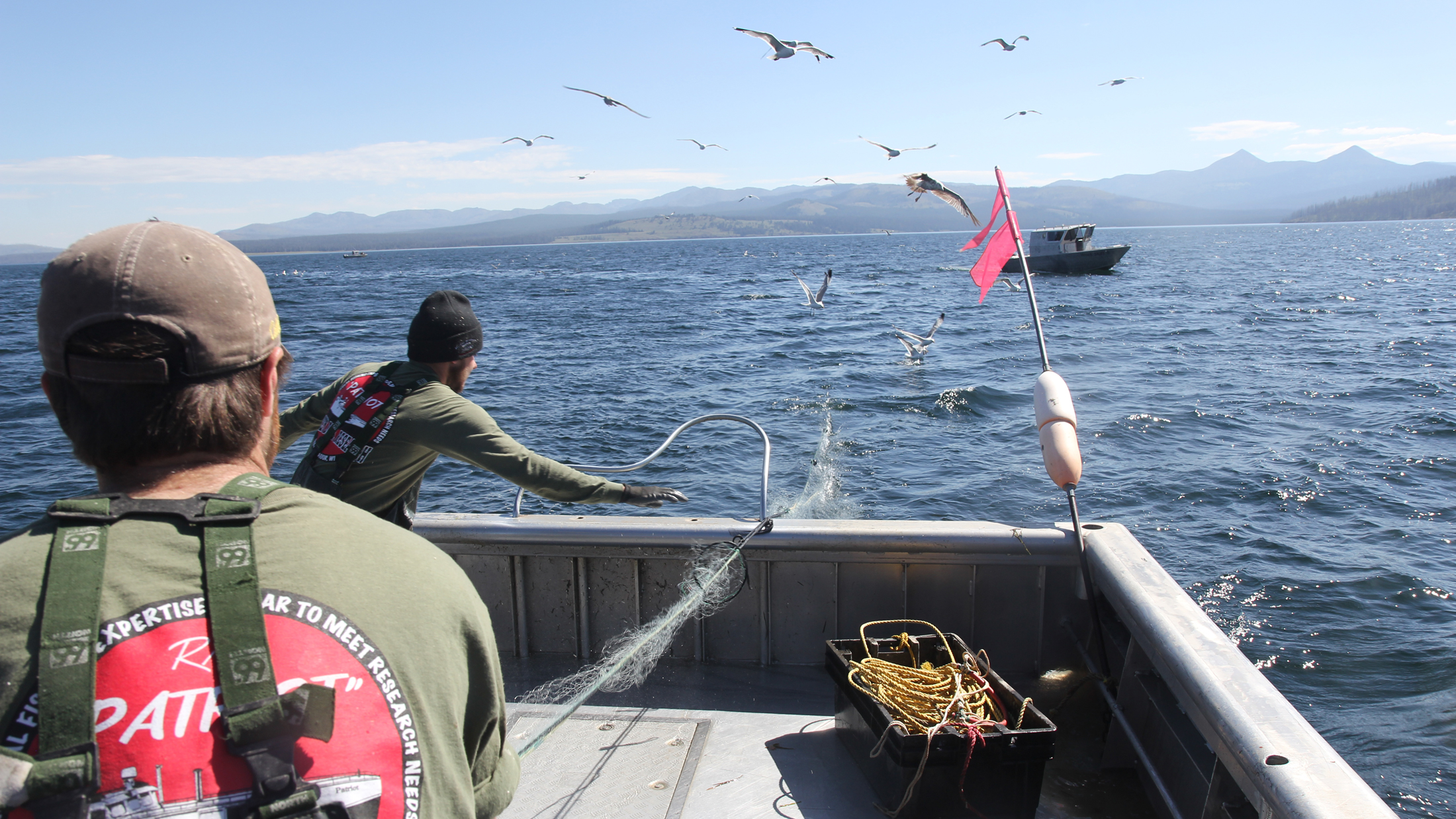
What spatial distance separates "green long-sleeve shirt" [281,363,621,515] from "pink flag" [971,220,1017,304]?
3.16 m

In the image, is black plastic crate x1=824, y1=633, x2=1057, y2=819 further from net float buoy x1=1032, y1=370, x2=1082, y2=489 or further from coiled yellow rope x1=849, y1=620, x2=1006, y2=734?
net float buoy x1=1032, y1=370, x2=1082, y2=489

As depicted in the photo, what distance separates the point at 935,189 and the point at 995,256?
5.44 metres

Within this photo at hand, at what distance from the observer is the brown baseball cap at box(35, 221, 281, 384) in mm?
1056

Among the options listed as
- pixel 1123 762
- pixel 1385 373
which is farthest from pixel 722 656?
pixel 1385 373

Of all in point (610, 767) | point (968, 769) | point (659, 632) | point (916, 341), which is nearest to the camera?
point (968, 769)

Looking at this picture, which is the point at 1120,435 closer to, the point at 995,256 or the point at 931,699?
the point at 995,256

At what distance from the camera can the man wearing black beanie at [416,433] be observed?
294 centimetres

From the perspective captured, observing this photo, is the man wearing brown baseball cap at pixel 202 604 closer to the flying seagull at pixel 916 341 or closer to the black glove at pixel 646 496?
the black glove at pixel 646 496

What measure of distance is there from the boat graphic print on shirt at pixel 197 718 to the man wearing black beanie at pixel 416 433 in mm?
Answer: 1779

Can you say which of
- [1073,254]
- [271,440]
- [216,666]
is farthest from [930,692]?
[1073,254]

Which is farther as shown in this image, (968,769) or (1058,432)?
(1058,432)

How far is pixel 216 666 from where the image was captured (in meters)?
0.98

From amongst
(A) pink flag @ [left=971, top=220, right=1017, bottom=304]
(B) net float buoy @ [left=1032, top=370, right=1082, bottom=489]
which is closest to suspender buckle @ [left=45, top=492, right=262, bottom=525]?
(B) net float buoy @ [left=1032, top=370, right=1082, bottom=489]

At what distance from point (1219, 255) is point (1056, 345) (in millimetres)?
72416
